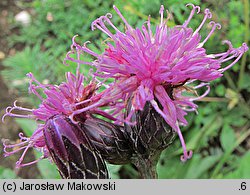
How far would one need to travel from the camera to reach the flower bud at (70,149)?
1261 mm

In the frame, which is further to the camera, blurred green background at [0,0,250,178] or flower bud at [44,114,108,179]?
blurred green background at [0,0,250,178]

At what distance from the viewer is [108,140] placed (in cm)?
137

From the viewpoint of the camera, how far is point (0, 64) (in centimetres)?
387

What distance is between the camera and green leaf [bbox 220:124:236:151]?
9.22ft

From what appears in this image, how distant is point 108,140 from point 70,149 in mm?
148

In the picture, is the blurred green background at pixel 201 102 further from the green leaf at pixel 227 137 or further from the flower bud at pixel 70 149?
the flower bud at pixel 70 149

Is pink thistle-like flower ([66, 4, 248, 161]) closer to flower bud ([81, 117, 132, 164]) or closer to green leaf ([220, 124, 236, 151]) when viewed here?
flower bud ([81, 117, 132, 164])

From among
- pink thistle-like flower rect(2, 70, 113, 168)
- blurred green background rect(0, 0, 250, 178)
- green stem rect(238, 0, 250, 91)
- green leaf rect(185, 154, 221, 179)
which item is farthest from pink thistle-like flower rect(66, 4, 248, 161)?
green stem rect(238, 0, 250, 91)

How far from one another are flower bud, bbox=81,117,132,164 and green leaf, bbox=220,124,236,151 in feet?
5.02

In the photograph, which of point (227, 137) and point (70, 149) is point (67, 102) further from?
point (227, 137)

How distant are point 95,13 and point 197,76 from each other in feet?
7.51

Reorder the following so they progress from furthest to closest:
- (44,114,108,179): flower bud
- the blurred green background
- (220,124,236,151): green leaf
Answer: (220,124,236,151): green leaf, the blurred green background, (44,114,108,179): flower bud

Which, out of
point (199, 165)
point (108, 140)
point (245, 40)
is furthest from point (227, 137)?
point (108, 140)

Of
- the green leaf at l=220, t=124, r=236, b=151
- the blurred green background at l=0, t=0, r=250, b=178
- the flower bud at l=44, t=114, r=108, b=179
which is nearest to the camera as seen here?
the flower bud at l=44, t=114, r=108, b=179
